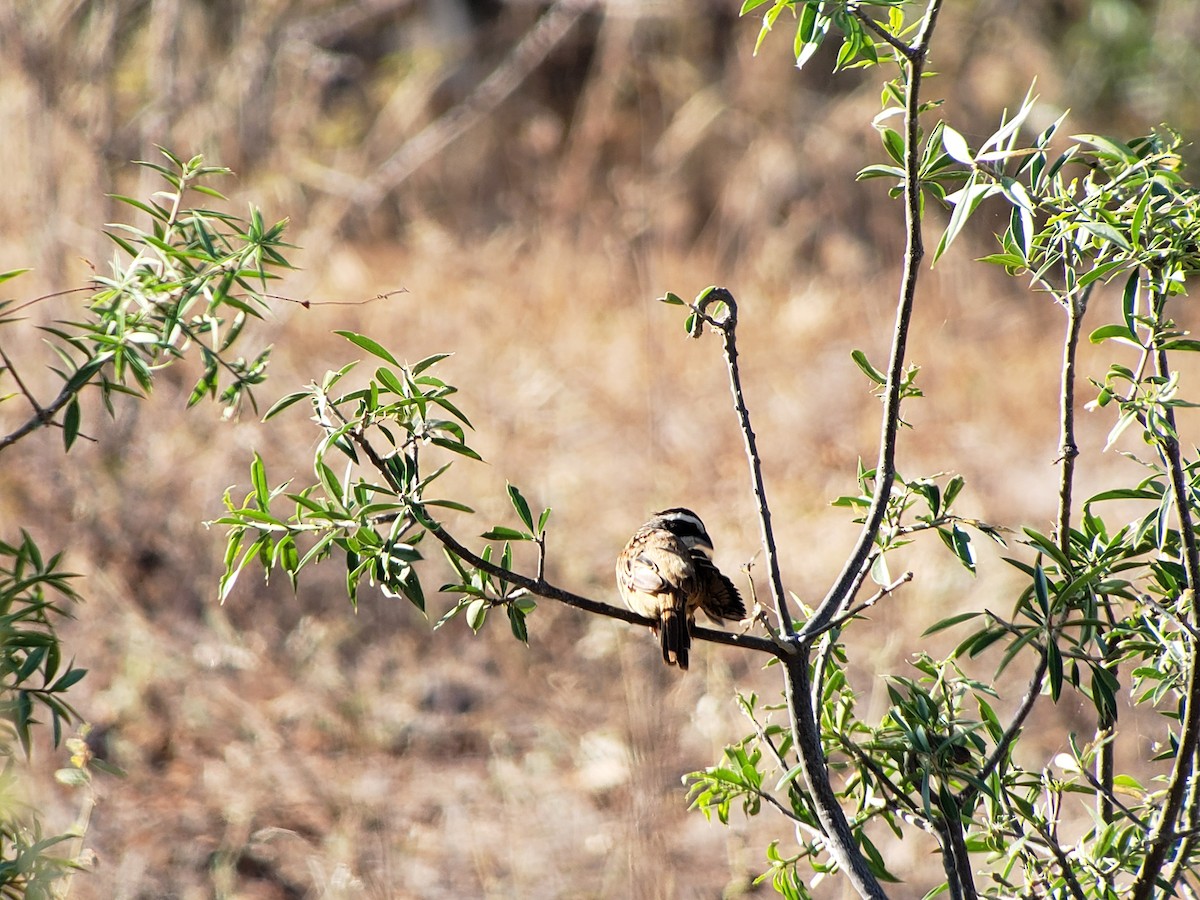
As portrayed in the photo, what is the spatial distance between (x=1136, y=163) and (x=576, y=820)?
3.83m

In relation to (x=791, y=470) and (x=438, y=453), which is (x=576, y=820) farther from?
(x=791, y=470)

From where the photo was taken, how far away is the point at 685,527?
3.08 m

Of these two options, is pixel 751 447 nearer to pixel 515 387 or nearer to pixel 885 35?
pixel 885 35

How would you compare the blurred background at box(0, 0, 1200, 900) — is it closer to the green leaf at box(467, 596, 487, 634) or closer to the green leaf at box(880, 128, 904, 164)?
the green leaf at box(467, 596, 487, 634)

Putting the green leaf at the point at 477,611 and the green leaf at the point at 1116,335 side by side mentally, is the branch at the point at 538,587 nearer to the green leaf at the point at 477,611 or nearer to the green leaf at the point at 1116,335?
the green leaf at the point at 477,611

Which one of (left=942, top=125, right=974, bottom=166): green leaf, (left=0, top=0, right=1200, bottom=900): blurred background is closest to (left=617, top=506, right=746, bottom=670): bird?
(left=0, top=0, right=1200, bottom=900): blurred background

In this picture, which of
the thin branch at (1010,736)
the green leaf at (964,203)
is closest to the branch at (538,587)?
the thin branch at (1010,736)

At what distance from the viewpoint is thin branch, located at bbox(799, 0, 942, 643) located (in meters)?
1.54

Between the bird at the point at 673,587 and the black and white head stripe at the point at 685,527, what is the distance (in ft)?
0.09

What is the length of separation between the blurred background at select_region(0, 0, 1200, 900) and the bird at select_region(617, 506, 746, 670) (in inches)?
14.5

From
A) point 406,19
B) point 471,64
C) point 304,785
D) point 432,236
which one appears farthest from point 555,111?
point 304,785

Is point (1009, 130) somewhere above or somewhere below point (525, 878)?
below

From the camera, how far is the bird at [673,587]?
8.24ft

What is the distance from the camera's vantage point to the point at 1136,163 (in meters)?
1.68
